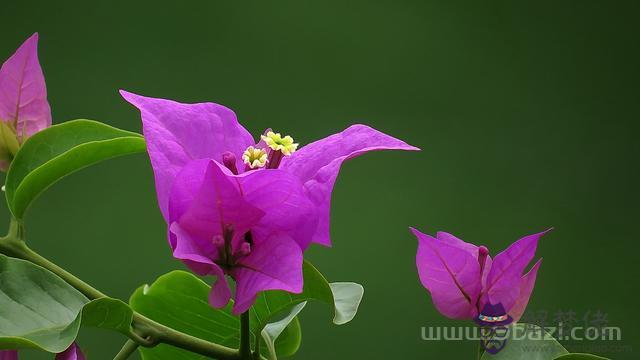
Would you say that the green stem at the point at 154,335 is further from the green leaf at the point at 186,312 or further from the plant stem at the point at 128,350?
the green leaf at the point at 186,312

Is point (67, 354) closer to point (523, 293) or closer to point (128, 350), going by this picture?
point (128, 350)

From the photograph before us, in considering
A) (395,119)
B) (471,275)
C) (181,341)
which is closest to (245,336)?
(181,341)

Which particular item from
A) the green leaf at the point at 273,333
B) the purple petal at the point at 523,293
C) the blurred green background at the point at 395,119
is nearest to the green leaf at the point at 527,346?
the purple petal at the point at 523,293

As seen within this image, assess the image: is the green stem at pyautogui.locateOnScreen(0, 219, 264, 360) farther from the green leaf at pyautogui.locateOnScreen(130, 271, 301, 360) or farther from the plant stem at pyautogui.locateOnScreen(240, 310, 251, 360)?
the green leaf at pyautogui.locateOnScreen(130, 271, 301, 360)

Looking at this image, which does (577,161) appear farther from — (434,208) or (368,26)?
(368,26)

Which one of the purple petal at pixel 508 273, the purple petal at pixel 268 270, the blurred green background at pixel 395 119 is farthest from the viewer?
the blurred green background at pixel 395 119

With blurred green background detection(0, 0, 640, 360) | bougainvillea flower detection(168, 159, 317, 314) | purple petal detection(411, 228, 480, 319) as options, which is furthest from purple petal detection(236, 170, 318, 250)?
blurred green background detection(0, 0, 640, 360)
